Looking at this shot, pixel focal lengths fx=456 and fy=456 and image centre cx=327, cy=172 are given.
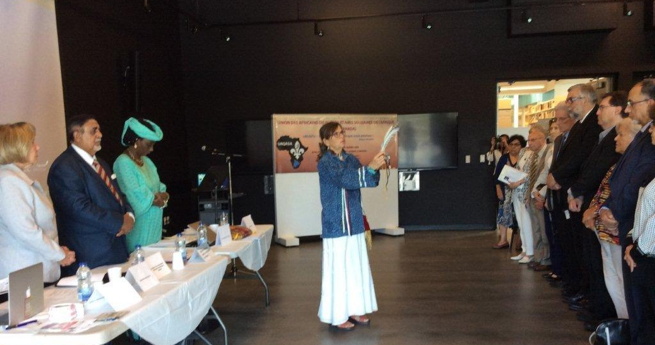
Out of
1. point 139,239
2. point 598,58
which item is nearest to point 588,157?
point 139,239

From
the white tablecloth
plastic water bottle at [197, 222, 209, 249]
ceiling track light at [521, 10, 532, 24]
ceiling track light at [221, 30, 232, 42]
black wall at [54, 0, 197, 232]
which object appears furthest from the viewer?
ceiling track light at [221, 30, 232, 42]

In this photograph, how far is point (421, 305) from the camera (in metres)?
3.67

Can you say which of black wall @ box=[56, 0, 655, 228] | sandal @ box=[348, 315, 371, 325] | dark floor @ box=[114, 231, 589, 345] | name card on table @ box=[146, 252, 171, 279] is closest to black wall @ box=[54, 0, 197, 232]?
black wall @ box=[56, 0, 655, 228]

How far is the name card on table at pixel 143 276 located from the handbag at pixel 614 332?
8.19 feet

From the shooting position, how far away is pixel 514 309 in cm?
351

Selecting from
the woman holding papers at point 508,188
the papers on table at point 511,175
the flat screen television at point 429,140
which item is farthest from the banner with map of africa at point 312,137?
the papers on table at point 511,175

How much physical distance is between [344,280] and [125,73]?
3519 mm

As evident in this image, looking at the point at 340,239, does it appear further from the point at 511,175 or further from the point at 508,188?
the point at 508,188

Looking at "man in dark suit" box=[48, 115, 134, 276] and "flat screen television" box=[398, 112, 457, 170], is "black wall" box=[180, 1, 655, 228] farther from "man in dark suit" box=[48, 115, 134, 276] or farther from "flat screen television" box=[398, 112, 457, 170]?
"man in dark suit" box=[48, 115, 134, 276]

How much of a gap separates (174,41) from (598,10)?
6.08m

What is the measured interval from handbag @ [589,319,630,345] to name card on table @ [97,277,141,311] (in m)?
2.54

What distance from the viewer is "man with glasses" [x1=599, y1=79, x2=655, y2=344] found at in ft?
7.80

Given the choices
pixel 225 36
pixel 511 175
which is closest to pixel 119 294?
pixel 511 175

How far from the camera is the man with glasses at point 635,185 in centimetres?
238
